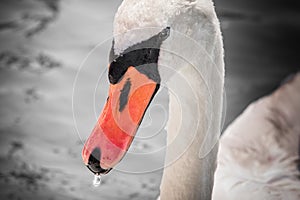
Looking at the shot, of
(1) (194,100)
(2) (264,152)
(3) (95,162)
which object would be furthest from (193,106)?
(2) (264,152)

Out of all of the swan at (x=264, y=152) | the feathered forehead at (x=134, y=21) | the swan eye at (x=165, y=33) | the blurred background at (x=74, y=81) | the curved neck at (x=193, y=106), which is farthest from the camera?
the blurred background at (x=74, y=81)

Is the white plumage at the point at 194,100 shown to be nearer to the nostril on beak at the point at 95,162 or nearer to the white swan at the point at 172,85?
the white swan at the point at 172,85

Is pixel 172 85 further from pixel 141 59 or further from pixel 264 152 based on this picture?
pixel 264 152

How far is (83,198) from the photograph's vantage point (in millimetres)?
4383

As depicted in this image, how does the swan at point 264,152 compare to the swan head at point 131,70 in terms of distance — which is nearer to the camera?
the swan head at point 131,70

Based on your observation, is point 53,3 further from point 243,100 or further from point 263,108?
point 263,108

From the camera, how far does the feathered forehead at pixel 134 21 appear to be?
2.58m

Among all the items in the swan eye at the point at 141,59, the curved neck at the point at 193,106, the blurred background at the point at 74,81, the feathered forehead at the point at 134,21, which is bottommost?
the blurred background at the point at 74,81

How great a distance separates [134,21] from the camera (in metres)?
2.58

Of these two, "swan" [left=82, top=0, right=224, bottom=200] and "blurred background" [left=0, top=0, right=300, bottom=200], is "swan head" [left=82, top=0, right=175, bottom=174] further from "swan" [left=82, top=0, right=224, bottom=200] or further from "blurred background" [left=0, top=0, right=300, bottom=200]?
"blurred background" [left=0, top=0, right=300, bottom=200]

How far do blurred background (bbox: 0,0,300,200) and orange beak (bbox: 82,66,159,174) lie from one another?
1.74 m

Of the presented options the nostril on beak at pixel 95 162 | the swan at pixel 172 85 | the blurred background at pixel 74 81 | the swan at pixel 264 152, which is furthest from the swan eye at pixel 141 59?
the blurred background at pixel 74 81

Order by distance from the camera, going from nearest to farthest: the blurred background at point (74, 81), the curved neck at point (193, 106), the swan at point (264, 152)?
the curved neck at point (193, 106) → the swan at point (264, 152) → the blurred background at point (74, 81)

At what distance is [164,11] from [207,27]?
8.0 inches
